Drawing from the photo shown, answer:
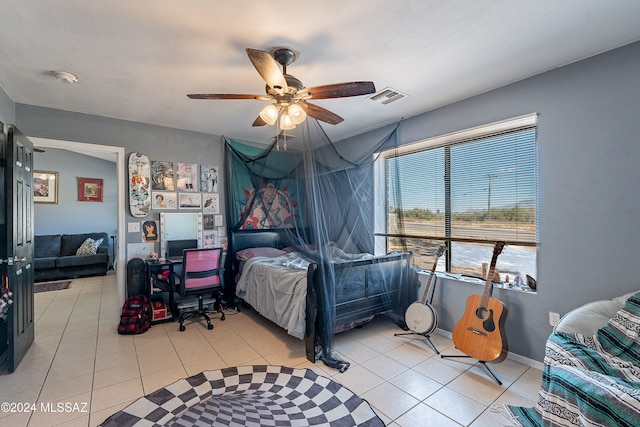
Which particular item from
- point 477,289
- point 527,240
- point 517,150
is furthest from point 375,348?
point 517,150

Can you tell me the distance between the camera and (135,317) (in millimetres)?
3254

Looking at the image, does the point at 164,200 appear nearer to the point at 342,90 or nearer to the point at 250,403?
the point at 250,403

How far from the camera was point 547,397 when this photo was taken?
4.98ft

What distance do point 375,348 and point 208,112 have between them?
10.6ft

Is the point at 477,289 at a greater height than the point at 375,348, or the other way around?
the point at 477,289

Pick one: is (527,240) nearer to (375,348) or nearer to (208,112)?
(375,348)

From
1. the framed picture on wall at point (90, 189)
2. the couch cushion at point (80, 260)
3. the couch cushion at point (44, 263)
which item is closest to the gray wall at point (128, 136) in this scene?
the couch cushion at point (80, 260)

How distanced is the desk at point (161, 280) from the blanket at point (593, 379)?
3.65 meters

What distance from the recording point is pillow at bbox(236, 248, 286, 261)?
382cm

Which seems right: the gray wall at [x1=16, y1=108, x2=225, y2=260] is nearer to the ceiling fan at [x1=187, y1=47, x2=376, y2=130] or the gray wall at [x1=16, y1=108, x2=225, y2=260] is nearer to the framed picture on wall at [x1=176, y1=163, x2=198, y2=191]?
the framed picture on wall at [x1=176, y1=163, x2=198, y2=191]

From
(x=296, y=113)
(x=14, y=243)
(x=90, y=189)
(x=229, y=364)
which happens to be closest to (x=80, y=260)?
(x=90, y=189)

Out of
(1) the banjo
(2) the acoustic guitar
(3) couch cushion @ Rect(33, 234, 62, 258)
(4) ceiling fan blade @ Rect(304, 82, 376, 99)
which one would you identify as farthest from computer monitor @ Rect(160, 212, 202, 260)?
(3) couch cushion @ Rect(33, 234, 62, 258)

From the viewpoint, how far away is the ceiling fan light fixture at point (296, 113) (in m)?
2.12

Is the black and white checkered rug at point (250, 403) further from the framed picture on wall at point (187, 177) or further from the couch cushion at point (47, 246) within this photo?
the couch cushion at point (47, 246)
